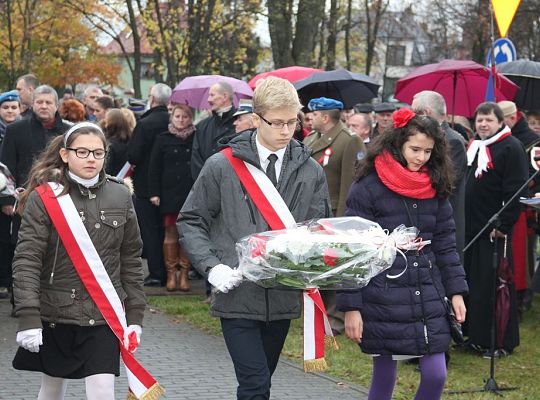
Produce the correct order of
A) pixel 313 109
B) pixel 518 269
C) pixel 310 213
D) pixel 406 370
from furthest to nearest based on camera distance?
1. pixel 518 269
2. pixel 313 109
3. pixel 406 370
4. pixel 310 213

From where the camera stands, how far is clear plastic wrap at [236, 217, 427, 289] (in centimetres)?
544

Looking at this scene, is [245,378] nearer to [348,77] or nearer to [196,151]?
[196,151]

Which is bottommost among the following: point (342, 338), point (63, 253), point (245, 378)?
point (342, 338)

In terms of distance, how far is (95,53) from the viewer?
48.8 meters

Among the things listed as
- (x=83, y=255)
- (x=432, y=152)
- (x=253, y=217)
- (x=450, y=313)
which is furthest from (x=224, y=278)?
(x=432, y=152)

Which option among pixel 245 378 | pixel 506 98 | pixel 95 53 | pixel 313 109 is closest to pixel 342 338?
pixel 313 109

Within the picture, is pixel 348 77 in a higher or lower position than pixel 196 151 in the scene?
higher

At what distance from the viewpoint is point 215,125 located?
453 inches

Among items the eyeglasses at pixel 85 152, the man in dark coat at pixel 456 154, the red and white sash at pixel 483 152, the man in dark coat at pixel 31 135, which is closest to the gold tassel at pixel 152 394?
the eyeglasses at pixel 85 152

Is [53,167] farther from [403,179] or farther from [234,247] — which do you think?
[403,179]

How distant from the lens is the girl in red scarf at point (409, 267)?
6.16m

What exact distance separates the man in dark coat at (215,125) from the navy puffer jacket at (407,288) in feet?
17.1

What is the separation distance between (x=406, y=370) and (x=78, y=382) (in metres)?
2.60

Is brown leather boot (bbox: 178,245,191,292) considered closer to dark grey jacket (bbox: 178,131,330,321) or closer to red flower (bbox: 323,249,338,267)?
dark grey jacket (bbox: 178,131,330,321)
